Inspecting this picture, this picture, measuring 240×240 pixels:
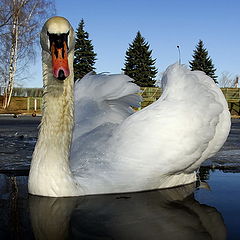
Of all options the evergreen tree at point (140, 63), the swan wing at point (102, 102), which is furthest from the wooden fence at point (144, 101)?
the swan wing at point (102, 102)

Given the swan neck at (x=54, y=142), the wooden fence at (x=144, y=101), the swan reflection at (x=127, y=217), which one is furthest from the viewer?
the wooden fence at (x=144, y=101)

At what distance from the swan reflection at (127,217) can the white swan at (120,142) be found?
0.15 meters

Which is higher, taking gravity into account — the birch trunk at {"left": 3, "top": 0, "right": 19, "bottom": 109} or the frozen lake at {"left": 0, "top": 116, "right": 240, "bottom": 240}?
the birch trunk at {"left": 3, "top": 0, "right": 19, "bottom": 109}

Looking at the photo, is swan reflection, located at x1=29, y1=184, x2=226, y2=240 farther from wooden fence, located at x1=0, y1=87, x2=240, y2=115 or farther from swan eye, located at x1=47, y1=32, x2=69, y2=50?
wooden fence, located at x1=0, y1=87, x2=240, y2=115

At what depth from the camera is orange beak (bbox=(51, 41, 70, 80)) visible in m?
3.28

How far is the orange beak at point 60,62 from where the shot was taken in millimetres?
3281

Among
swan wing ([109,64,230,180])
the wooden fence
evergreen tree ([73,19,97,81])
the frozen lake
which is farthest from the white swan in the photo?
evergreen tree ([73,19,97,81])

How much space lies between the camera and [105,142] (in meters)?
4.22

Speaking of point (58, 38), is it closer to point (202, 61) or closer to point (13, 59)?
point (13, 59)

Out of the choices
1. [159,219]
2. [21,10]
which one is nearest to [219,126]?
[159,219]

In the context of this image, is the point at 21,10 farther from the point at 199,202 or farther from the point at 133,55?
the point at 199,202

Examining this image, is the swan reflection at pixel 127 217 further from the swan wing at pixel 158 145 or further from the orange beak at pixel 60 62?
the orange beak at pixel 60 62

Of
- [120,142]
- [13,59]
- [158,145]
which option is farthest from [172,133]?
[13,59]

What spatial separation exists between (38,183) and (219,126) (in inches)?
77.7
